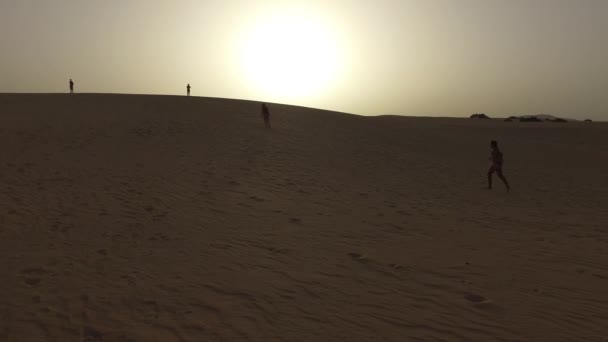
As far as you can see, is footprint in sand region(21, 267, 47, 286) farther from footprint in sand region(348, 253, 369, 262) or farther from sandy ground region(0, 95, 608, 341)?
footprint in sand region(348, 253, 369, 262)

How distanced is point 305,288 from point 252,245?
71.1 inches

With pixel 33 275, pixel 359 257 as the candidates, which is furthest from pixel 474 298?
pixel 33 275

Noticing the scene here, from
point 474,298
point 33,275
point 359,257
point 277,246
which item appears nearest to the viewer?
point 474,298

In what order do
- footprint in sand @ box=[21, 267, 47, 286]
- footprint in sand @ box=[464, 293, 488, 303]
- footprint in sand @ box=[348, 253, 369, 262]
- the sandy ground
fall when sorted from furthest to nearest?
footprint in sand @ box=[348, 253, 369, 262], footprint in sand @ box=[21, 267, 47, 286], footprint in sand @ box=[464, 293, 488, 303], the sandy ground

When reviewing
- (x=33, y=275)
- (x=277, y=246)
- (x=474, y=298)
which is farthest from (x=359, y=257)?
(x=33, y=275)

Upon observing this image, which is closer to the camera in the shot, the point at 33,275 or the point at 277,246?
the point at 33,275

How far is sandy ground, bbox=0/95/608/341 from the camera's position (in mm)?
4367

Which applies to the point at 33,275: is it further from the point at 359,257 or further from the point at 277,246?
the point at 359,257

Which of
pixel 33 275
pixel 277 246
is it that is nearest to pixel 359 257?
pixel 277 246

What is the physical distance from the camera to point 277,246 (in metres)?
6.87

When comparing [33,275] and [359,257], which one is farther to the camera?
[359,257]

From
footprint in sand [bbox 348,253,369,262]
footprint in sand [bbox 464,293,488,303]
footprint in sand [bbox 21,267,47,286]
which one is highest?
footprint in sand [bbox 348,253,369,262]

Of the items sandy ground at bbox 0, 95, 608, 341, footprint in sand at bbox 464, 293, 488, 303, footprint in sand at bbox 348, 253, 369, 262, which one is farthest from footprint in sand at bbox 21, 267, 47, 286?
footprint in sand at bbox 464, 293, 488, 303

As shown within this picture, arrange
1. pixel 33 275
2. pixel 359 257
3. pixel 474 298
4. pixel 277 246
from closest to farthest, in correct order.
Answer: pixel 474 298
pixel 33 275
pixel 359 257
pixel 277 246
